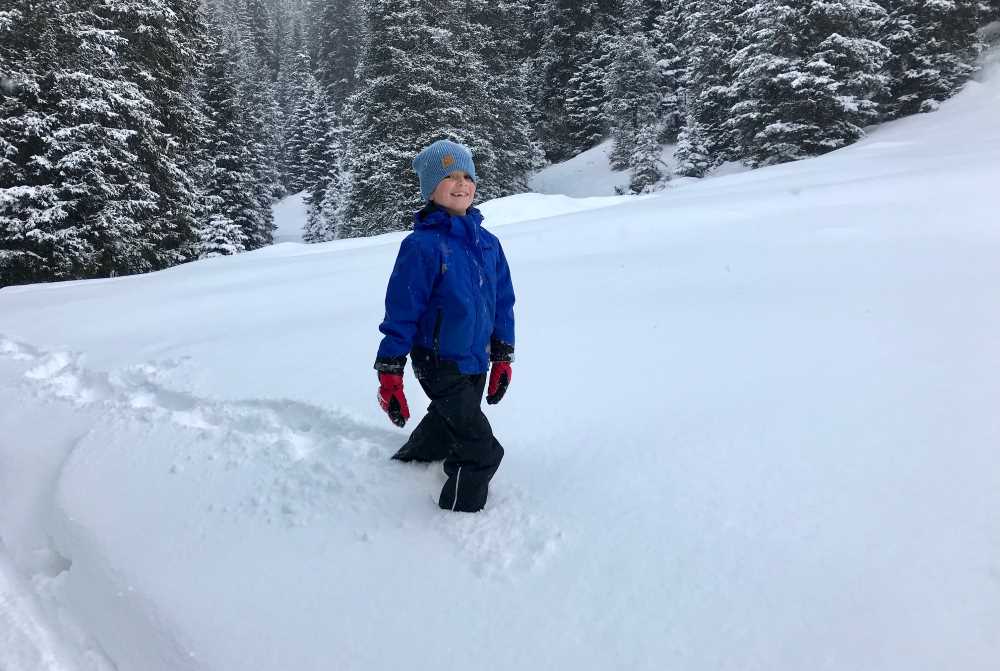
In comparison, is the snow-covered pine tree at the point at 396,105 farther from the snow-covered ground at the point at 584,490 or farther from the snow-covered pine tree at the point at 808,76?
the snow-covered ground at the point at 584,490

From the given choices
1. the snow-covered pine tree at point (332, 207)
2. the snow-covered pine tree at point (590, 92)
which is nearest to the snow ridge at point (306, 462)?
the snow-covered pine tree at point (332, 207)

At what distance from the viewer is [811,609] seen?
5.63 feet

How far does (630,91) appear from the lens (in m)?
23.6

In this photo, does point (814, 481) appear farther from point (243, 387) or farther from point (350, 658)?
point (243, 387)

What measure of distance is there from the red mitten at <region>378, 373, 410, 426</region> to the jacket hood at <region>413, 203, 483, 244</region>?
0.63 meters

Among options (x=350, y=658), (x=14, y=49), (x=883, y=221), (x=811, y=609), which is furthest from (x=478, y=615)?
(x=14, y=49)

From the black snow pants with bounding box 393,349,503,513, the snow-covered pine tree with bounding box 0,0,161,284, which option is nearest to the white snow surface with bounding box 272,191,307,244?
the snow-covered pine tree with bounding box 0,0,161,284

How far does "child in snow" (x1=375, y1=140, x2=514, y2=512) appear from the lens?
2318 millimetres

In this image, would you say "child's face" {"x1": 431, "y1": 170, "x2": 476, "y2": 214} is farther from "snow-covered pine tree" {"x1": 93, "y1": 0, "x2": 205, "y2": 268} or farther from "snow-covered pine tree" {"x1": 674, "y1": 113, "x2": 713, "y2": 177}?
"snow-covered pine tree" {"x1": 674, "y1": 113, "x2": 713, "y2": 177}

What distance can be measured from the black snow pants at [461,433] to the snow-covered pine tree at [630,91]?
2255cm

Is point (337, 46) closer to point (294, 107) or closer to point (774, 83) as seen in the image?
point (294, 107)

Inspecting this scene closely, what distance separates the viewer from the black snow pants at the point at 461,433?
240cm

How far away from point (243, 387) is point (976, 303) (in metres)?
4.37

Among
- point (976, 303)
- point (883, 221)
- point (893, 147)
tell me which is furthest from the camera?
point (893, 147)
